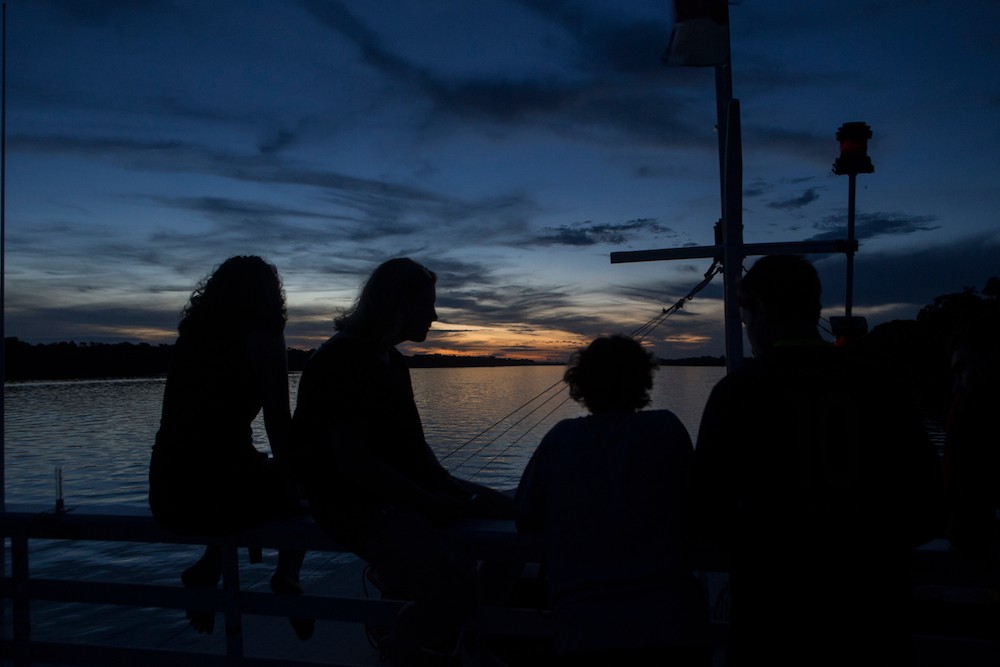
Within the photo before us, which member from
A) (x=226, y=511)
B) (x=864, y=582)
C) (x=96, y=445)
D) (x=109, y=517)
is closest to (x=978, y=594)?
(x=864, y=582)

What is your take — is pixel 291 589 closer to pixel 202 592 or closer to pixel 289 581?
pixel 289 581

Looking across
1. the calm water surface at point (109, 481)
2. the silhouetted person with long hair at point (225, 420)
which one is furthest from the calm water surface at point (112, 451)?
the silhouetted person with long hair at point (225, 420)

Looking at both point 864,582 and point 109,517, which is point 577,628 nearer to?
point 864,582

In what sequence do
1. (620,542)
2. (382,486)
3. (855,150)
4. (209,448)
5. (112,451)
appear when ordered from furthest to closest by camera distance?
(112,451), (855,150), (209,448), (382,486), (620,542)

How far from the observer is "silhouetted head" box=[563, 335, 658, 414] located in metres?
1.83

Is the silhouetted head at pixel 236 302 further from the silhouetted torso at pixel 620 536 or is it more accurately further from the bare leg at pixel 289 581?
the silhouetted torso at pixel 620 536

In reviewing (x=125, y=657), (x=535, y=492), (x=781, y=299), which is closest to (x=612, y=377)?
(x=535, y=492)

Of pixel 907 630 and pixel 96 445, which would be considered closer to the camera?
pixel 907 630

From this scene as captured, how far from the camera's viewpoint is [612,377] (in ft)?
5.98

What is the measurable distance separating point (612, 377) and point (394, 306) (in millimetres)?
Answer: 938

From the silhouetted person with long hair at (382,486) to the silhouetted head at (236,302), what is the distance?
1.05ft

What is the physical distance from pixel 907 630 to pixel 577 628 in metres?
0.78

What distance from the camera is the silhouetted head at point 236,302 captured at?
234cm

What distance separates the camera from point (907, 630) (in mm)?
1533
